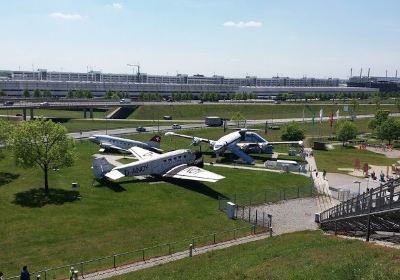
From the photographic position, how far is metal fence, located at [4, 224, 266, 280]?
1242 inches

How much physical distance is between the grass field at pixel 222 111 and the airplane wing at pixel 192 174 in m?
86.3

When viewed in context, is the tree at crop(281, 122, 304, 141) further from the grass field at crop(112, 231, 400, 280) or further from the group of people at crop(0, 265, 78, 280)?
the group of people at crop(0, 265, 78, 280)

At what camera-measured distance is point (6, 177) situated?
187ft

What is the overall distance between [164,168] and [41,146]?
634 inches

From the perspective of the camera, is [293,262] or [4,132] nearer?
[293,262]

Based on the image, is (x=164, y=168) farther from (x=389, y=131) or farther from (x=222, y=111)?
(x=222, y=111)

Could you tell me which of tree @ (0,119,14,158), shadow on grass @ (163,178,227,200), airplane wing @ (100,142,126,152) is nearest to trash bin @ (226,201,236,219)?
shadow on grass @ (163,178,227,200)

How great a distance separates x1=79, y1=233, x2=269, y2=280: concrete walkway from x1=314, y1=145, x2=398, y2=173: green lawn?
3715 cm

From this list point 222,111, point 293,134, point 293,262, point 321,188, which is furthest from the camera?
point 222,111

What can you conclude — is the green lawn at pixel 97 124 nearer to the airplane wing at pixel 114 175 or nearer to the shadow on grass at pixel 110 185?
the shadow on grass at pixel 110 185

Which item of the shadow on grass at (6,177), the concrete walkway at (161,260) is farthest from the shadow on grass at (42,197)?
the concrete walkway at (161,260)

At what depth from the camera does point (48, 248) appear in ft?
118

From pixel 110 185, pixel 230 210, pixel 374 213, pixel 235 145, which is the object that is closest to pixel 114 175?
pixel 110 185

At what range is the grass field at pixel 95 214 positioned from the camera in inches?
1419
